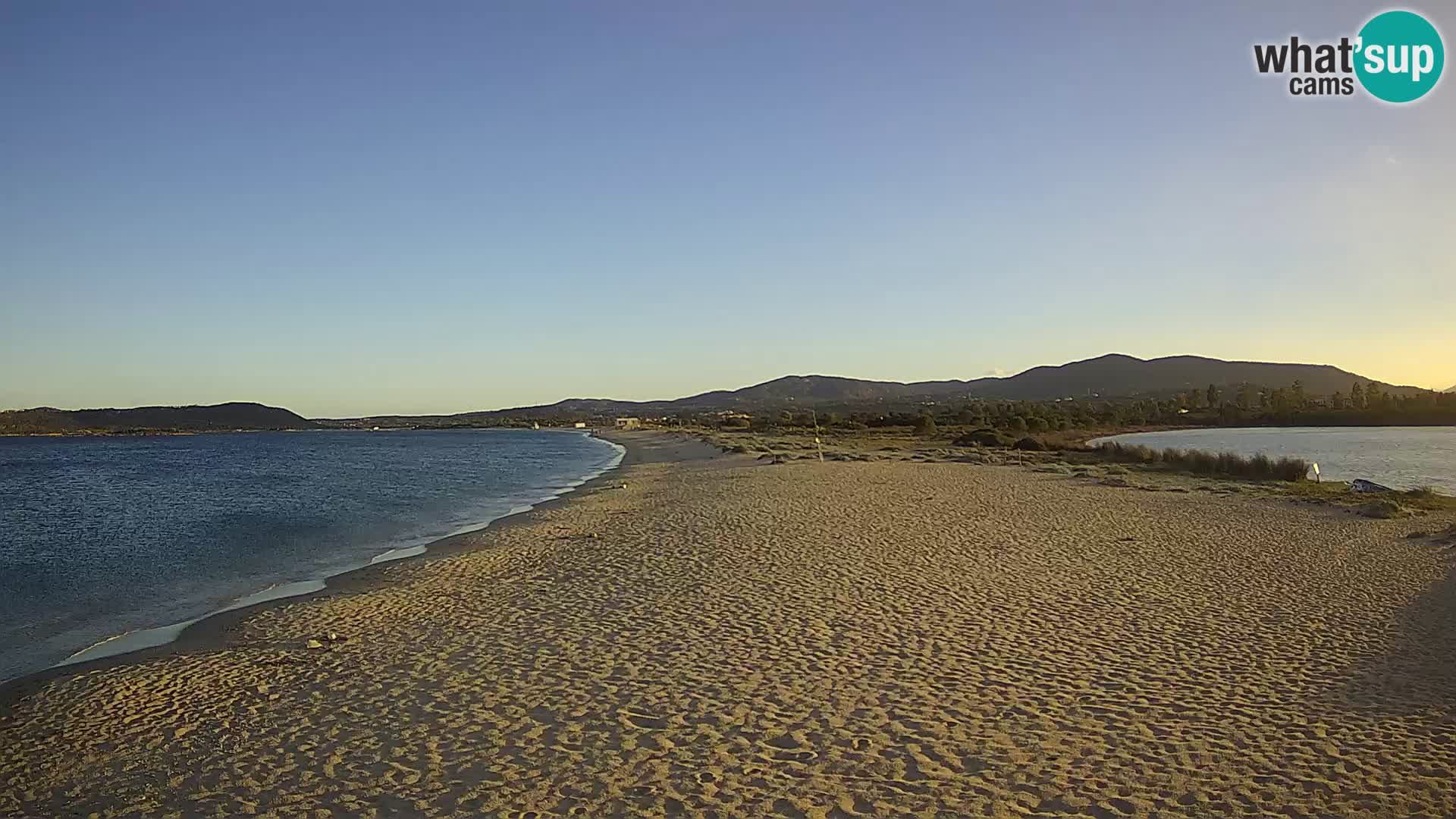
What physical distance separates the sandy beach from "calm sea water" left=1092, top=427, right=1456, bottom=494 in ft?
80.6

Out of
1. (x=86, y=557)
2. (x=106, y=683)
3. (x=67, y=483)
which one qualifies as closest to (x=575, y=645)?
(x=106, y=683)

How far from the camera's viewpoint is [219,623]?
12.0 metres

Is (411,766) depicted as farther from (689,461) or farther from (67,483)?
(67,483)

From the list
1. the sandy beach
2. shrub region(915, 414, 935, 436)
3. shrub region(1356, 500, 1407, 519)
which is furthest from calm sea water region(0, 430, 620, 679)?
shrub region(915, 414, 935, 436)

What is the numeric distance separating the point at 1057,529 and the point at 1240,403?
11398 cm

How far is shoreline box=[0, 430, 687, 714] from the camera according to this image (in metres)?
9.55

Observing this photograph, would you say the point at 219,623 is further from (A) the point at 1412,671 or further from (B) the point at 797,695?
(A) the point at 1412,671

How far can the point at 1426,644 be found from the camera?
920cm

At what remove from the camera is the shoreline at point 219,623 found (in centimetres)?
955

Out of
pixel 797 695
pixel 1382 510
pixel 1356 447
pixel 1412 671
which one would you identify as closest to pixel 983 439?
pixel 1356 447

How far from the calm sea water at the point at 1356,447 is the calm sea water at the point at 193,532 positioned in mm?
31742

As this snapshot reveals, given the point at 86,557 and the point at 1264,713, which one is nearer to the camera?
the point at 1264,713

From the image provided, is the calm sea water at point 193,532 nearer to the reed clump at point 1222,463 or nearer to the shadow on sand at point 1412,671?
the shadow on sand at point 1412,671

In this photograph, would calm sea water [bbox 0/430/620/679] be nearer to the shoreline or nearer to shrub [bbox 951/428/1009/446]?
the shoreline
